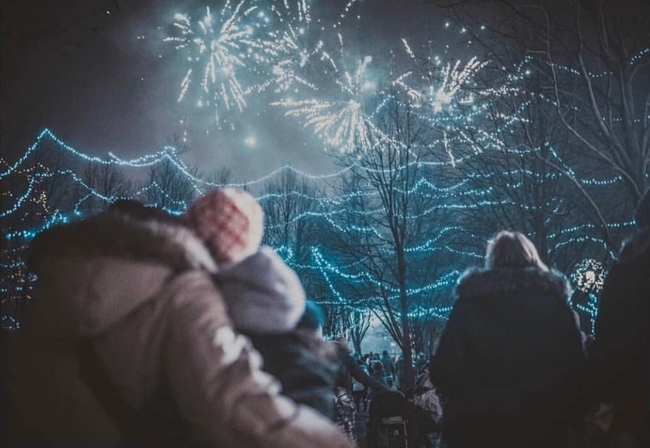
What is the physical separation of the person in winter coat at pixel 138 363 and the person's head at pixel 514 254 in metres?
2.21

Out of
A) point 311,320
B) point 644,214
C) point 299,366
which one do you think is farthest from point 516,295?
point 299,366

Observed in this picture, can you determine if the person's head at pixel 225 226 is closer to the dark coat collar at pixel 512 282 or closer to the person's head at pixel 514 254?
the dark coat collar at pixel 512 282

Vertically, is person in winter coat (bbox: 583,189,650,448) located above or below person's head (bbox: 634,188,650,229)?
below

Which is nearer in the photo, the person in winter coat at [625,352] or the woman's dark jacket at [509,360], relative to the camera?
the person in winter coat at [625,352]

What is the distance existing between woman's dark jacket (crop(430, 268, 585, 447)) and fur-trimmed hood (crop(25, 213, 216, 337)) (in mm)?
2029

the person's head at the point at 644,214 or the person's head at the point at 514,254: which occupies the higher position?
the person's head at the point at 644,214

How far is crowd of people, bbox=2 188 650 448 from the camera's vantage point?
185 cm

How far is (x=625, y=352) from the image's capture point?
301 centimetres

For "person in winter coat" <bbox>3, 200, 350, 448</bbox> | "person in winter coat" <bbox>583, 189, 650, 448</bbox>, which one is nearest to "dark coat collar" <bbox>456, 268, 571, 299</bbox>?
"person in winter coat" <bbox>583, 189, 650, 448</bbox>

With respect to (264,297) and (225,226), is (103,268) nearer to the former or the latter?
(264,297)

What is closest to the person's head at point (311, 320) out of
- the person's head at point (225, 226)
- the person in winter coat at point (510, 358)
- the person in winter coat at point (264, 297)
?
the person in winter coat at point (264, 297)

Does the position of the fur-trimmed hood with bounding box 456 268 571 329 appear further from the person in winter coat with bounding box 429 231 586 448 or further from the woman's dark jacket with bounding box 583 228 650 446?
the woman's dark jacket with bounding box 583 228 650 446

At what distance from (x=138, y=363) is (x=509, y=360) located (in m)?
2.33

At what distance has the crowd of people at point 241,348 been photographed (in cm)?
185
